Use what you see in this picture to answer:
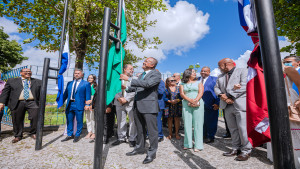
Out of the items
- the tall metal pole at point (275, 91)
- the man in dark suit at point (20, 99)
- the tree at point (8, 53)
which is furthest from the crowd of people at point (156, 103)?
the tree at point (8, 53)

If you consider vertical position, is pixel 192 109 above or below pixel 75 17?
below

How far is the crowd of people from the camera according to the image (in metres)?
3.37

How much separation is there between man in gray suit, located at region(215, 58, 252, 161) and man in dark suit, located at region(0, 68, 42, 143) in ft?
17.9

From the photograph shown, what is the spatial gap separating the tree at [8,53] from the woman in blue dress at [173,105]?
28261 mm

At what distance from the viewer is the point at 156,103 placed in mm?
3588

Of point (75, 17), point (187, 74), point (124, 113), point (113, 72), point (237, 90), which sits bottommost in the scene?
point (124, 113)

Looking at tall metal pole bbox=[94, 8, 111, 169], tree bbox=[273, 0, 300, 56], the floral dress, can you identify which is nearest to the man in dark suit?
tall metal pole bbox=[94, 8, 111, 169]

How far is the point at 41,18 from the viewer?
32.9 feet

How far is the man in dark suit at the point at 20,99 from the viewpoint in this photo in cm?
486

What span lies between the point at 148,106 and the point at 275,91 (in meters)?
2.64

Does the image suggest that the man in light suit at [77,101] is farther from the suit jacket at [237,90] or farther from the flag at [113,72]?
the suit jacket at [237,90]

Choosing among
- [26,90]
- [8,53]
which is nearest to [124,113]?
[26,90]

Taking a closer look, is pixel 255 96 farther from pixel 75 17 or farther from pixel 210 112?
pixel 75 17

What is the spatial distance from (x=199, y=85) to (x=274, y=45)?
125 inches
